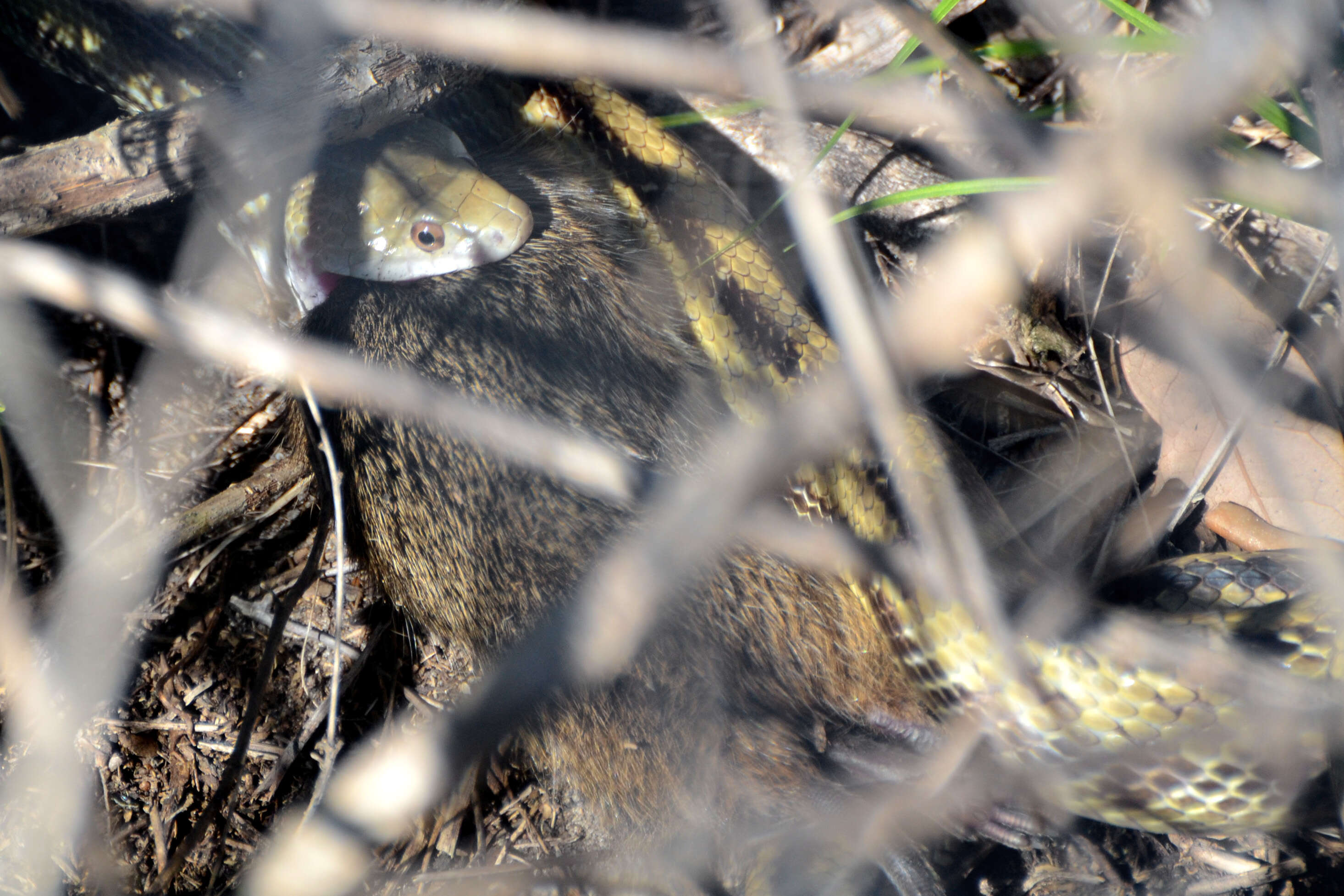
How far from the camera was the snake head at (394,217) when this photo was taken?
223 centimetres

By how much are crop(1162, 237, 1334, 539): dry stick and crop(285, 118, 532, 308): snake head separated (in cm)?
194

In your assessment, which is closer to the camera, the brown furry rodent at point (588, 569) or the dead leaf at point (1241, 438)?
the brown furry rodent at point (588, 569)

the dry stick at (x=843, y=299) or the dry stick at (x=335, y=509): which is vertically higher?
the dry stick at (x=843, y=299)

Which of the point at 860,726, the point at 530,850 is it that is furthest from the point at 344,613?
the point at 860,726

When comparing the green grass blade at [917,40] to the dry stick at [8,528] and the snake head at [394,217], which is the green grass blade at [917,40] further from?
the dry stick at [8,528]

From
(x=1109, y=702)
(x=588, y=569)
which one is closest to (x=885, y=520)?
(x=1109, y=702)

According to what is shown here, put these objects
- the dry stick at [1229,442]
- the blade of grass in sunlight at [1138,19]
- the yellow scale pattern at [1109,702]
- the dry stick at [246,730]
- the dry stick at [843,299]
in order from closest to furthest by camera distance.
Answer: the dry stick at [843,299]
the blade of grass in sunlight at [1138,19]
the yellow scale pattern at [1109,702]
the dry stick at [246,730]
the dry stick at [1229,442]

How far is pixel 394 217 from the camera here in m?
2.25

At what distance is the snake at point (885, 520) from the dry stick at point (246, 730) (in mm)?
798

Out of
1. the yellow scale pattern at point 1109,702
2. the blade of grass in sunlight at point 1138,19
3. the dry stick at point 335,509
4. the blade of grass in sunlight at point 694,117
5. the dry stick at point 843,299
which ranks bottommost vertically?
the dry stick at point 335,509

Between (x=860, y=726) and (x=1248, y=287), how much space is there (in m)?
1.62

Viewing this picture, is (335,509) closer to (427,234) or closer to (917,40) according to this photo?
(427,234)

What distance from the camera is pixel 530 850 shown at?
2.17 m

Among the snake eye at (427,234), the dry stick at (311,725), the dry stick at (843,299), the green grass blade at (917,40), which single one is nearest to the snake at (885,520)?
the snake eye at (427,234)
